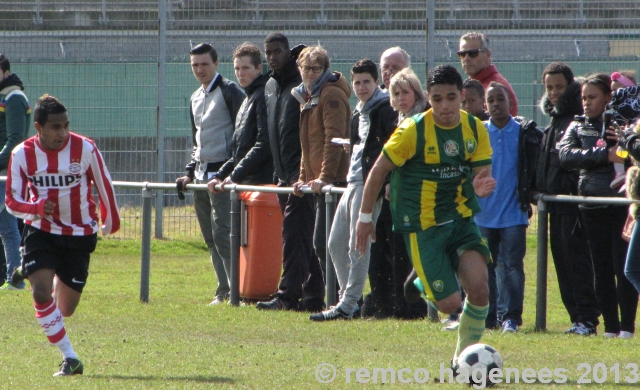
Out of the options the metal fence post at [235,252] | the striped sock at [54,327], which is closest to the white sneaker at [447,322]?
the metal fence post at [235,252]

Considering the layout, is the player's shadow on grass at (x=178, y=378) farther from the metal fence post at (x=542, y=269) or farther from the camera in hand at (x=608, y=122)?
the camera in hand at (x=608, y=122)

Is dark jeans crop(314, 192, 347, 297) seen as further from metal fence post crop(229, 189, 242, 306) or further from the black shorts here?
the black shorts

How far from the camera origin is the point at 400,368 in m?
6.53

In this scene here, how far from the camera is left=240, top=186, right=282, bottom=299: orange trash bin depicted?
10344 mm

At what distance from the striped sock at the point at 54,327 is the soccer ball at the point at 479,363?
2.43m

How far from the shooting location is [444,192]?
6352 mm

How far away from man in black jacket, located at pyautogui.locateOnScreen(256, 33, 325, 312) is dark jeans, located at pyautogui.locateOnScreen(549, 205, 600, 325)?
7.53 ft

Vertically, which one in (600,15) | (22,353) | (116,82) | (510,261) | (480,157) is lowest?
(22,353)

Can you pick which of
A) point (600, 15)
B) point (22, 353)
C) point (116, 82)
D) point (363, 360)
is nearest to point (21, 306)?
point (22, 353)

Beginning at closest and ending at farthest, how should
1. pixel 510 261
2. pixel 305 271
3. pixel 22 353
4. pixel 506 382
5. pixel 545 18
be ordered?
pixel 506 382 < pixel 22 353 < pixel 510 261 < pixel 305 271 < pixel 545 18

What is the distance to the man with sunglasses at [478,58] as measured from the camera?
9328mm

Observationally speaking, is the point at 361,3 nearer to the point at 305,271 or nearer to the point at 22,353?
the point at 305,271

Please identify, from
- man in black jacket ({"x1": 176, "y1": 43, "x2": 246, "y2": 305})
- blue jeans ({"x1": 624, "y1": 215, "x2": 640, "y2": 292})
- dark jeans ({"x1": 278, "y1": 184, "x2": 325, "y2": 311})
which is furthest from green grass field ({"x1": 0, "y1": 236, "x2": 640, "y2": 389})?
man in black jacket ({"x1": 176, "y1": 43, "x2": 246, "y2": 305})

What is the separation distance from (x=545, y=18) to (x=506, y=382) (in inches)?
352
